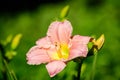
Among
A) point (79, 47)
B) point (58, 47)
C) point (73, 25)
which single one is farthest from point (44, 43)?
point (73, 25)

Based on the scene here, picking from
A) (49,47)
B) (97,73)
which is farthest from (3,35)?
(49,47)

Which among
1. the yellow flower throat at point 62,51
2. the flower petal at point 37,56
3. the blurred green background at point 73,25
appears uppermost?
the flower petal at point 37,56

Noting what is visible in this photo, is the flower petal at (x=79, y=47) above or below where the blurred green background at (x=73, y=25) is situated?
above

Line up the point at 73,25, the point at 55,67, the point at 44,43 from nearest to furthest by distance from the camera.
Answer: the point at 55,67, the point at 44,43, the point at 73,25

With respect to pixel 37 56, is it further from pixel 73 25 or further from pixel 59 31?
pixel 73 25

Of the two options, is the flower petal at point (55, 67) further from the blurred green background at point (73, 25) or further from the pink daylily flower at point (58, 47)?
the blurred green background at point (73, 25)

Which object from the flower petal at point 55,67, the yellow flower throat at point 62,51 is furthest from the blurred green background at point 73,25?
the flower petal at point 55,67
